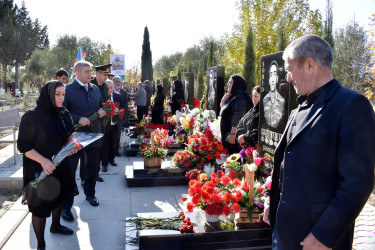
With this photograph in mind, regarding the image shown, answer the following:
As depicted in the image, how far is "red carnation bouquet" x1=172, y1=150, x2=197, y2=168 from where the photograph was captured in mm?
6656

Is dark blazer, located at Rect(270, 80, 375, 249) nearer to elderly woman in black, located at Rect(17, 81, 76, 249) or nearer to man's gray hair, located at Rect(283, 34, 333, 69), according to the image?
man's gray hair, located at Rect(283, 34, 333, 69)

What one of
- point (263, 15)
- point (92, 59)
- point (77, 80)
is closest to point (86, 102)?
point (77, 80)

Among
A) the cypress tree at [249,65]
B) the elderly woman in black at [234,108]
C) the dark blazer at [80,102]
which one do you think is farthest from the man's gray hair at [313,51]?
the cypress tree at [249,65]

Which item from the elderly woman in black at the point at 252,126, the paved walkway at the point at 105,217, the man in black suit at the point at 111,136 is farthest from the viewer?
the man in black suit at the point at 111,136

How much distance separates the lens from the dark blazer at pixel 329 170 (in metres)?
1.57

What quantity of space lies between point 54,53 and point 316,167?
151ft

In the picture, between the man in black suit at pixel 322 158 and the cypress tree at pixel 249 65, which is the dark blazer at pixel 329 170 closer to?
the man in black suit at pixel 322 158

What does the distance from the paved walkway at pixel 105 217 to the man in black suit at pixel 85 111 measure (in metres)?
0.26

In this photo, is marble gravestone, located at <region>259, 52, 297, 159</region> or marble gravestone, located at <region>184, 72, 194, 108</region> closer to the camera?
marble gravestone, located at <region>259, 52, 297, 159</region>

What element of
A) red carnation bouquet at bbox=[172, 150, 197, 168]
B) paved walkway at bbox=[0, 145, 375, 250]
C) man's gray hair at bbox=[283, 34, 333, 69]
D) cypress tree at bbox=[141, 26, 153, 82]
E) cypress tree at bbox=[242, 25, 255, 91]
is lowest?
paved walkway at bbox=[0, 145, 375, 250]

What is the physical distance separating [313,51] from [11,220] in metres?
4.45

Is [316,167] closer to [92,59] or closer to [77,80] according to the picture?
[77,80]

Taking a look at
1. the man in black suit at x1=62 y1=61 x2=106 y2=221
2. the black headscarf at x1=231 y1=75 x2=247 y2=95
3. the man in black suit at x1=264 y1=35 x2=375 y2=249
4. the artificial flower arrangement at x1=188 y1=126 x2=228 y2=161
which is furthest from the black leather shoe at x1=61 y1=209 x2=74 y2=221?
the man in black suit at x1=264 y1=35 x2=375 y2=249

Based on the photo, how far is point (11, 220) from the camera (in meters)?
4.53
